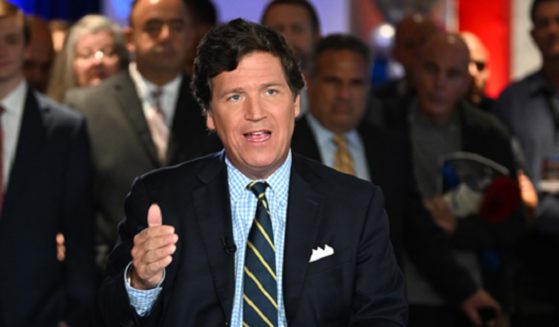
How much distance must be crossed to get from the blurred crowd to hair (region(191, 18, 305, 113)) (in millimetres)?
1260

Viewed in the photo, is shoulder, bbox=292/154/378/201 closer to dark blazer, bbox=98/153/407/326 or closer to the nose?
dark blazer, bbox=98/153/407/326

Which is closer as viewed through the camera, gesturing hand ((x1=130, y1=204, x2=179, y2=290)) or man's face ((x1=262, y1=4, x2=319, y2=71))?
gesturing hand ((x1=130, y1=204, x2=179, y2=290))

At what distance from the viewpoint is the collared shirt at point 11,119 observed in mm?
4742

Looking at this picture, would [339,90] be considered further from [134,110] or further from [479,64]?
[479,64]

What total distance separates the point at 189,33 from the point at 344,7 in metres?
4.48

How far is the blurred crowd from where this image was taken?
469cm

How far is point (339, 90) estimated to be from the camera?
200 inches

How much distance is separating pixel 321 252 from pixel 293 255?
0.25 ft

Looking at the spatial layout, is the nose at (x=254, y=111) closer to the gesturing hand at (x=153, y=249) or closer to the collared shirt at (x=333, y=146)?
the gesturing hand at (x=153, y=249)

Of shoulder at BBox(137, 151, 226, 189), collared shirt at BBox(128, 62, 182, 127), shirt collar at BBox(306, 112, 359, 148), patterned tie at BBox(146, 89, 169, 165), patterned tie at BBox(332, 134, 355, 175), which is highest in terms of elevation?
shoulder at BBox(137, 151, 226, 189)

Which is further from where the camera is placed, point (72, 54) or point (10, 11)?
point (72, 54)

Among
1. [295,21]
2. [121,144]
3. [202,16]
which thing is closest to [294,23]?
[295,21]

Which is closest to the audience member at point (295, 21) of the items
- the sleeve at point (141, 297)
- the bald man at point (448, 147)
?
the bald man at point (448, 147)

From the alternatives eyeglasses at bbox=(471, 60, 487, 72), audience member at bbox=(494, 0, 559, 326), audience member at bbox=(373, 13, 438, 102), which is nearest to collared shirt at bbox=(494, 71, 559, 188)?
audience member at bbox=(494, 0, 559, 326)
